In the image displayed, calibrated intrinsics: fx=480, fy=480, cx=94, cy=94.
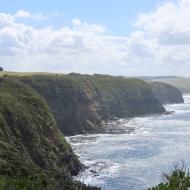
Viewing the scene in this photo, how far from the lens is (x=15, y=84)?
154625 mm

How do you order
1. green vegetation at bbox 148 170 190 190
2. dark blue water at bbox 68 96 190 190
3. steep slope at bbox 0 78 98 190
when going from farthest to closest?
dark blue water at bbox 68 96 190 190 < steep slope at bbox 0 78 98 190 < green vegetation at bbox 148 170 190 190

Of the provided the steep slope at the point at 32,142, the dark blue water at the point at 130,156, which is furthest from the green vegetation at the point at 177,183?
the dark blue water at the point at 130,156

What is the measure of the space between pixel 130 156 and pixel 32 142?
122ft

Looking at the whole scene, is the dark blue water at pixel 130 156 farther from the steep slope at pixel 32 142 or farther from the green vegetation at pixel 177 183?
the green vegetation at pixel 177 183

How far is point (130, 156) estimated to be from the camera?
13850 cm

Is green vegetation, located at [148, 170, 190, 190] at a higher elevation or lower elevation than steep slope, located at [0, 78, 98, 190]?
higher

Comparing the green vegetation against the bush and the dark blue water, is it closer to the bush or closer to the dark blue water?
the bush

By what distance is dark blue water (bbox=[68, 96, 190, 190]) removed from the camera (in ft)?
351

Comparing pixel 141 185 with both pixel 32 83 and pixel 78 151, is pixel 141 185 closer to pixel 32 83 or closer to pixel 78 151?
pixel 78 151

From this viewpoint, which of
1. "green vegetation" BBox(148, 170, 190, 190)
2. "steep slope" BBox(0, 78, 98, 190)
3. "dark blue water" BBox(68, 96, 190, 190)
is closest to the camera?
"green vegetation" BBox(148, 170, 190, 190)

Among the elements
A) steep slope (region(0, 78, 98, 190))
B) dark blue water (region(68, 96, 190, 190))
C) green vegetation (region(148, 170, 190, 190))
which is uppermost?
green vegetation (region(148, 170, 190, 190))

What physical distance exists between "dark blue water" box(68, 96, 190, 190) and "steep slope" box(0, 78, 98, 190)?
25.2 ft

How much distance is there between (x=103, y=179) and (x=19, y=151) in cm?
2103

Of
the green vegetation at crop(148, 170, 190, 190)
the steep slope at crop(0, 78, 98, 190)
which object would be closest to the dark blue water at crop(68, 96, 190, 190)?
the steep slope at crop(0, 78, 98, 190)
